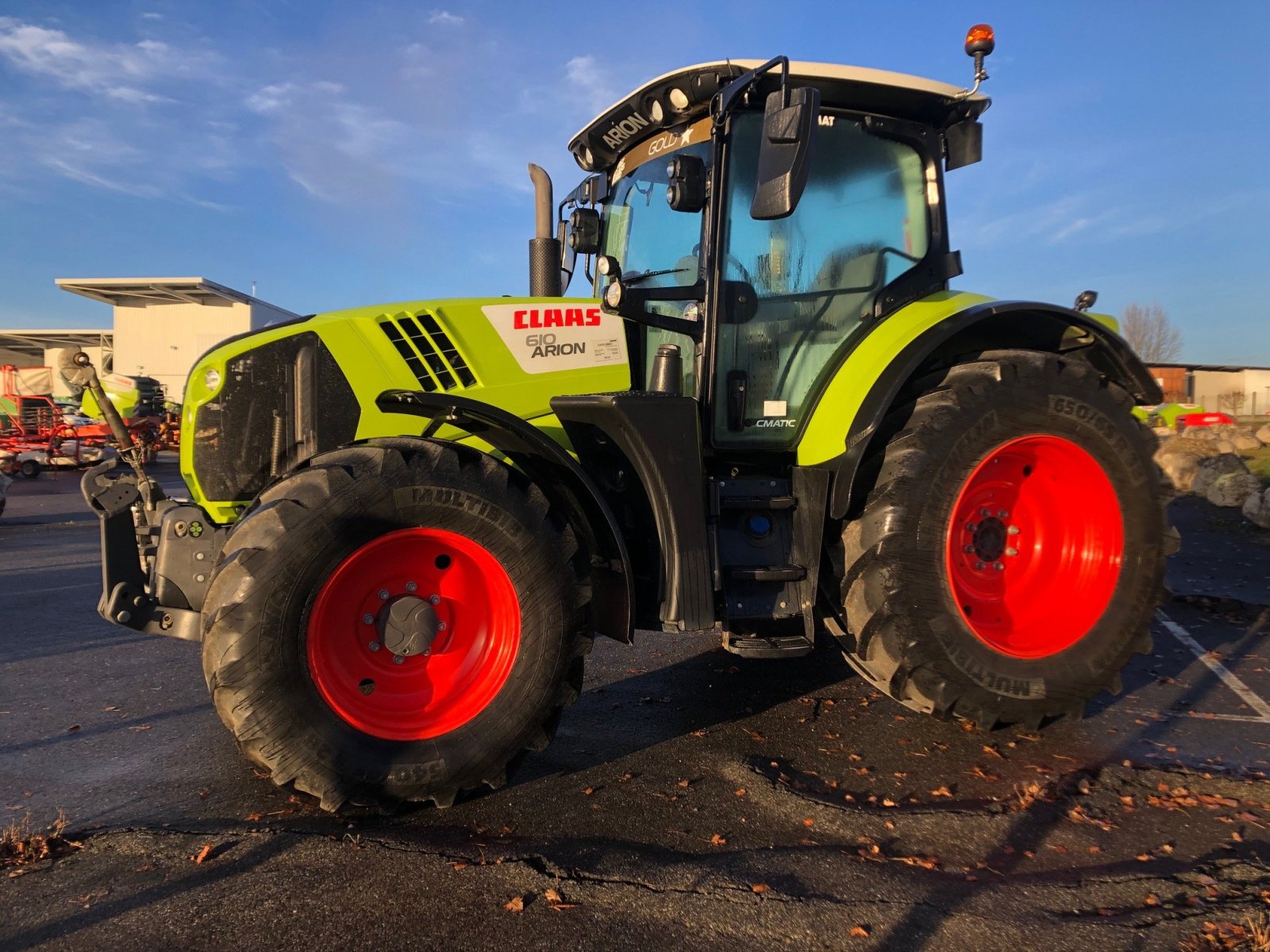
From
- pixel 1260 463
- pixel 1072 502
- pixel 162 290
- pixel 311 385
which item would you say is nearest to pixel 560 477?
pixel 311 385

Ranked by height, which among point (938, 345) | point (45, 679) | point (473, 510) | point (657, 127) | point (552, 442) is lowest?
point (45, 679)

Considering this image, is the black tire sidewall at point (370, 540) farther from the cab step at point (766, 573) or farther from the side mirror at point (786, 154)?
the side mirror at point (786, 154)

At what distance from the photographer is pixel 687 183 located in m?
3.41

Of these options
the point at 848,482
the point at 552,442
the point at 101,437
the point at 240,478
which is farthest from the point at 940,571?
the point at 101,437

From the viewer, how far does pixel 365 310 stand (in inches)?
134

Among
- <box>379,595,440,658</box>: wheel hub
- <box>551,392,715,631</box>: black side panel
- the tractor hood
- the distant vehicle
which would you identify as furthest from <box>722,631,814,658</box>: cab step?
the distant vehicle

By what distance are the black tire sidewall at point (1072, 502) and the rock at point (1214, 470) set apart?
393 inches

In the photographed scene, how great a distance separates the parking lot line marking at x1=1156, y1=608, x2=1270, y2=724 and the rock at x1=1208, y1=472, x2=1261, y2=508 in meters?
6.76

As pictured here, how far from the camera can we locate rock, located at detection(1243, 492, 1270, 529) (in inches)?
377

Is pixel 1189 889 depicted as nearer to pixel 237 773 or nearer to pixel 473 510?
pixel 473 510

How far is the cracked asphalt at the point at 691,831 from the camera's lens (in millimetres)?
2184

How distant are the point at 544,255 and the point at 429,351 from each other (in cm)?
122

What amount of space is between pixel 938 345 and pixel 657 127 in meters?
1.61

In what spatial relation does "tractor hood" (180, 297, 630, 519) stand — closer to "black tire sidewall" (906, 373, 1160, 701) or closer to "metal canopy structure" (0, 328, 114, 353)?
"black tire sidewall" (906, 373, 1160, 701)
